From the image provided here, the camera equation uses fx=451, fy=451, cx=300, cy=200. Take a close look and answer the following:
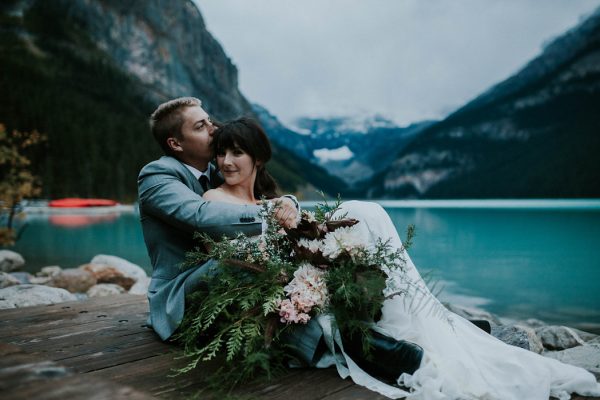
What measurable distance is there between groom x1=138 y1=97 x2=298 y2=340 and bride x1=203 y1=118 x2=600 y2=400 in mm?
308

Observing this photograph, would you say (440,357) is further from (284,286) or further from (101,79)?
(101,79)

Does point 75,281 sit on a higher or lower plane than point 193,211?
lower

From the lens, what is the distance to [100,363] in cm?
286

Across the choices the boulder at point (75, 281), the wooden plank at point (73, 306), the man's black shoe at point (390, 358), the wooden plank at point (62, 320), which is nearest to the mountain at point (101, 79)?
the boulder at point (75, 281)

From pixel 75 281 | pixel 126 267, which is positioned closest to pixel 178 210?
pixel 75 281

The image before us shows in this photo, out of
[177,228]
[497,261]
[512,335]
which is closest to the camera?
[177,228]

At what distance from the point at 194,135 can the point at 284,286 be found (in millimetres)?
1407

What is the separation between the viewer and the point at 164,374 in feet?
8.64

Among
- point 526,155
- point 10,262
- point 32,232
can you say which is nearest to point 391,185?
point 526,155

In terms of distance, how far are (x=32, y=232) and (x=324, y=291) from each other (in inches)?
1311

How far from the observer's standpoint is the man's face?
11.2 ft

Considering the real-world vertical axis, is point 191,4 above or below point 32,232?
above

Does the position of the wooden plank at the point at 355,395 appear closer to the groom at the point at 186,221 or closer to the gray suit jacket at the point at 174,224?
the groom at the point at 186,221

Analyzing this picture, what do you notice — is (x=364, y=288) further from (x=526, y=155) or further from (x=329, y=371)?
(x=526, y=155)
